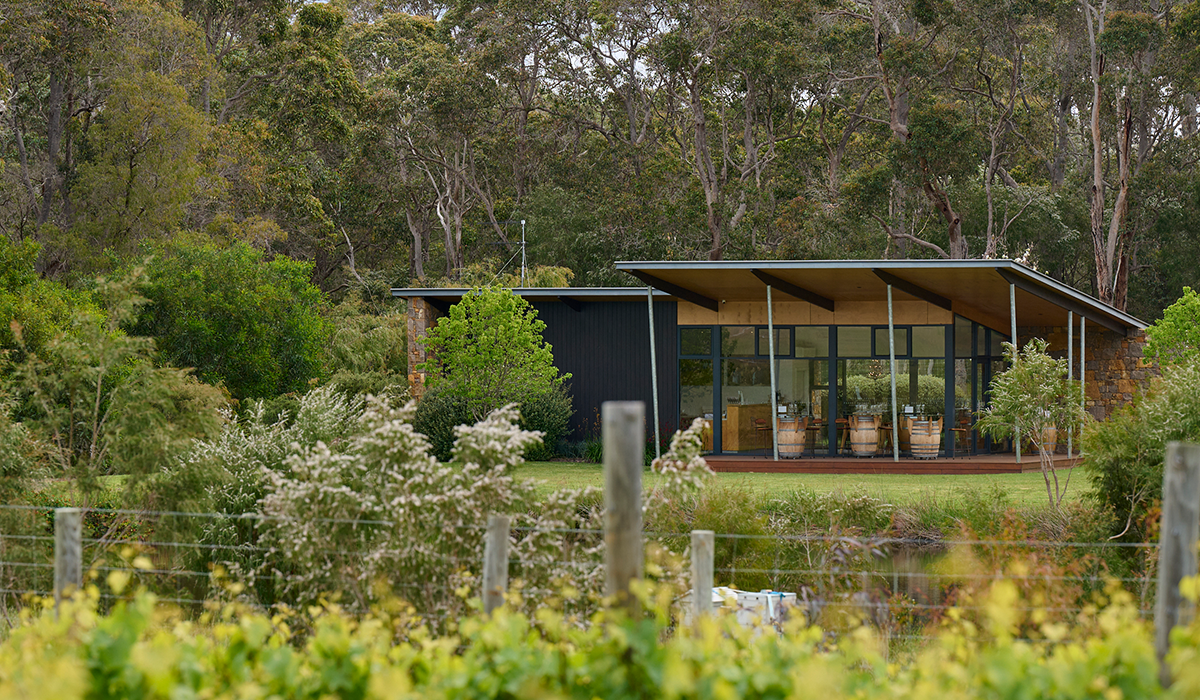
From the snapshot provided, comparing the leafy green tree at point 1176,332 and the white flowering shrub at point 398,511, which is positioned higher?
the leafy green tree at point 1176,332

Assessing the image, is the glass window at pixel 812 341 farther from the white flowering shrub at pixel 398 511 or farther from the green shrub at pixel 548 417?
the white flowering shrub at pixel 398 511

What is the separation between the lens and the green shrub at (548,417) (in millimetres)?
16078

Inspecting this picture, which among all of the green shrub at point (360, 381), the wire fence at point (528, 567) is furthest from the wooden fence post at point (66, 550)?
the green shrub at point (360, 381)

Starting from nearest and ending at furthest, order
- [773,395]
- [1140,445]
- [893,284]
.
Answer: [1140,445], [893,284], [773,395]

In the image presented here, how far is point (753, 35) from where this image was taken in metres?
25.2

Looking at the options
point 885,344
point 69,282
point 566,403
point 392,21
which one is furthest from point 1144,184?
point 69,282

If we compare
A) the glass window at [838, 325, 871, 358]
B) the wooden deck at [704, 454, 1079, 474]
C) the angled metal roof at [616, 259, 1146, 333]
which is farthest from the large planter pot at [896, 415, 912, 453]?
the angled metal roof at [616, 259, 1146, 333]

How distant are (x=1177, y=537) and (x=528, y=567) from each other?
332 cm

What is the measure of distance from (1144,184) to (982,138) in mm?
4586

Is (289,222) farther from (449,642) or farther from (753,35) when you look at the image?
(449,642)

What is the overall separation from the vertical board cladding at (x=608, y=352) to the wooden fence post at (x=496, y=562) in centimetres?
1249

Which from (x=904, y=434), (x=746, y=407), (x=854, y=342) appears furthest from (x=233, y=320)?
(x=904, y=434)

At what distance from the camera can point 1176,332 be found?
17.8m

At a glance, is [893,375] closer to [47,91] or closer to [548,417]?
[548,417]
